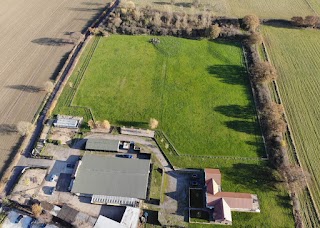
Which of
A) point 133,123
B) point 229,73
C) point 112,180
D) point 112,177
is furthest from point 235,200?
point 229,73

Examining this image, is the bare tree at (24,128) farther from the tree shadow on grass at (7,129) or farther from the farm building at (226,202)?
the farm building at (226,202)

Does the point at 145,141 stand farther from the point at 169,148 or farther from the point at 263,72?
the point at 263,72

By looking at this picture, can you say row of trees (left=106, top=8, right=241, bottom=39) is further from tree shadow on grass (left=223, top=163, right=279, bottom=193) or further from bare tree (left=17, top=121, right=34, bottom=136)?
tree shadow on grass (left=223, top=163, right=279, bottom=193)

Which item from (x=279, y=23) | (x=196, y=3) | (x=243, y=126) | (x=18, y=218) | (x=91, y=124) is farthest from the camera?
(x=196, y=3)

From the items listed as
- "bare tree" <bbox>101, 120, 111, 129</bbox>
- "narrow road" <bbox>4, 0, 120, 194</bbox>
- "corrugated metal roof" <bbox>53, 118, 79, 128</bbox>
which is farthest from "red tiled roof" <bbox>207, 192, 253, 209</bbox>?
"narrow road" <bbox>4, 0, 120, 194</bbox>

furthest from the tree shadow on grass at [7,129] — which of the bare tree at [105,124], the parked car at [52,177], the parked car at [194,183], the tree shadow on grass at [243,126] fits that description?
the tree shadow on grass at [243,126]
